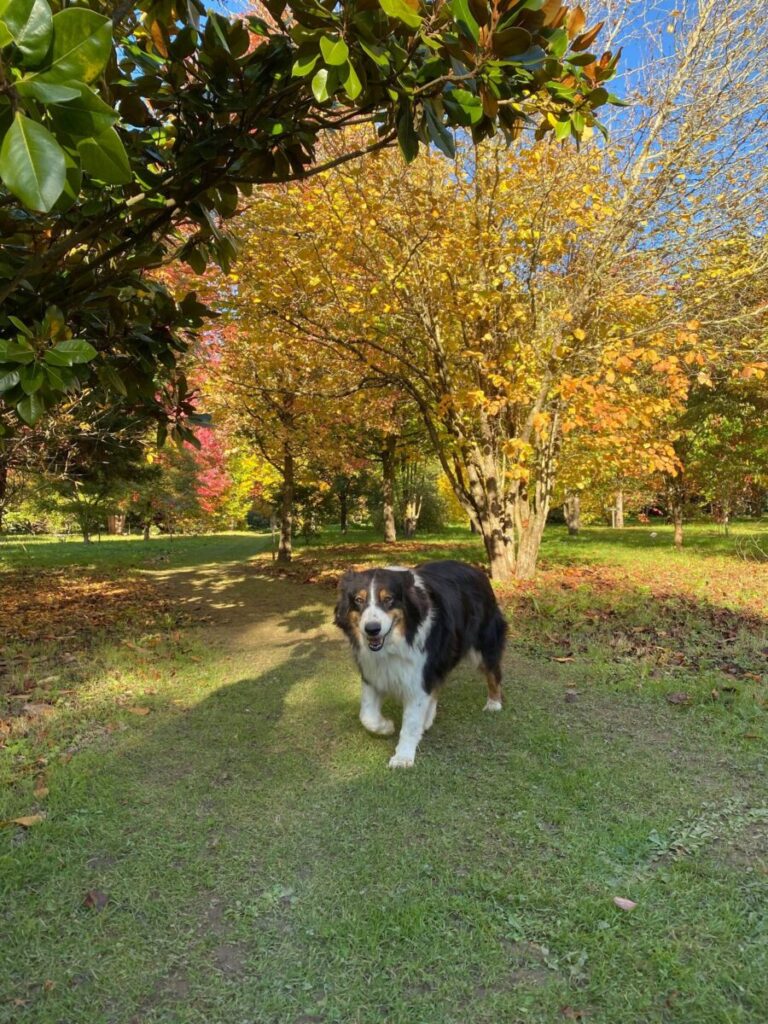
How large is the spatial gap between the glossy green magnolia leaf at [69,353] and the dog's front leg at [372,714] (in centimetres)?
317

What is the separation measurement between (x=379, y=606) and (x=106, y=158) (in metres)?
3.03

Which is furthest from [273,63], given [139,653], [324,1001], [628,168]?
[628,168]

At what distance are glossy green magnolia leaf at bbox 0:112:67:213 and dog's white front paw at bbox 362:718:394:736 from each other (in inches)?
157

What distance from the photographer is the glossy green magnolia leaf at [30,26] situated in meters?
1.03

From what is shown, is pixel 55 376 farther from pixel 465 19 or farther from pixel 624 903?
pixel 624 903

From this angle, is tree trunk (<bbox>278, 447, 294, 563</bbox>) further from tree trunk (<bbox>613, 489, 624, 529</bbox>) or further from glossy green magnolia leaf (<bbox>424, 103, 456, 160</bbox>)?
tree trunk (<bbox>613, 489, 624, 529</bbox>)

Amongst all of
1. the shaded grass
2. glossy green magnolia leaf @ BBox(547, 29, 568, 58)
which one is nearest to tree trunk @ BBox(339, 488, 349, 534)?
the shaded grass

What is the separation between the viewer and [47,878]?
9.19ft

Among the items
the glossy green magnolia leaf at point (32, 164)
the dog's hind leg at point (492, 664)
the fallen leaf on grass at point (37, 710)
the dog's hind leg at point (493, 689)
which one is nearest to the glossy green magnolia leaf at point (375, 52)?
the glossy green magnolia leaf at point (32, 164)

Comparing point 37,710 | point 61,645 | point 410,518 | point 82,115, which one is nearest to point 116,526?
point 410,518

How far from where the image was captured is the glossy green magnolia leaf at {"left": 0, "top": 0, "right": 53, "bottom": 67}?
3.38 ft

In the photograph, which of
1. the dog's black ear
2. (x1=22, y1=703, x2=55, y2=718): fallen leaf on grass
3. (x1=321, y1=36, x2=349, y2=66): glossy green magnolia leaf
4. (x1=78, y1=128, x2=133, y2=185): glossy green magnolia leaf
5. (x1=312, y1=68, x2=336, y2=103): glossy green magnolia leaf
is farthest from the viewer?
(x1=22, y1=703, x2=55, y2=718): fallen leaf on grass

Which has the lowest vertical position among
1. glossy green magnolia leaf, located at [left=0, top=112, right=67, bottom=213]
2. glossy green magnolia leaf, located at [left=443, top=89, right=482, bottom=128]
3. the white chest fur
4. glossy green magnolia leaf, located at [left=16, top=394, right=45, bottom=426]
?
the white chest fur

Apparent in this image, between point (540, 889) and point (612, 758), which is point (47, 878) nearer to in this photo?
point (540, 889)
